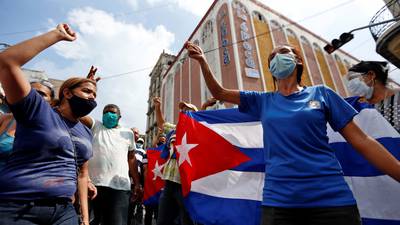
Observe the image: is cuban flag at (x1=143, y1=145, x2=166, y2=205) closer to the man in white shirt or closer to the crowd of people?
the man in white shirt

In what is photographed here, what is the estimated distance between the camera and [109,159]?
303cm

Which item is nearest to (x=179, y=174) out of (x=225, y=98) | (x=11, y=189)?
(x=225, y=98)

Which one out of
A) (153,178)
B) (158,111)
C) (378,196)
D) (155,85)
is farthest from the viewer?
(155,85)

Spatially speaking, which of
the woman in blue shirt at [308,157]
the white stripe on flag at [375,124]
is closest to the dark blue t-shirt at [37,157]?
the woman in blue shirt at [308,157]

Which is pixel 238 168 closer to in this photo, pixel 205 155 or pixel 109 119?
pixel 205 155

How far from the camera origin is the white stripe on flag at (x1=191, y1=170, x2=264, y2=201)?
2.74 metres

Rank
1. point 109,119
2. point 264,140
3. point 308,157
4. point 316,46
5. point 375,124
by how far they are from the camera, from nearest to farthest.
→ point 308,157 → point 264,140 → point 375,124 → point 109,119 → point 316,46

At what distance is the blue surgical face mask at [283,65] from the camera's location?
1.77 m

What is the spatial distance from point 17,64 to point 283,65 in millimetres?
1544

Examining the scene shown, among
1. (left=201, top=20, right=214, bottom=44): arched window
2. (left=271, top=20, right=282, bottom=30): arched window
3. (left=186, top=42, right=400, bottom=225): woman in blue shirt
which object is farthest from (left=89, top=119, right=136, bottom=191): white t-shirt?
(left=271, top=20, right=282, bottom=30): arched window

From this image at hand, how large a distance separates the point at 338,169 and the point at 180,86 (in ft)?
81.6

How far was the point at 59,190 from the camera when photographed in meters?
1.48

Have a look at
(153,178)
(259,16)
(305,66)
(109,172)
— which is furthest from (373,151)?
(305,66)

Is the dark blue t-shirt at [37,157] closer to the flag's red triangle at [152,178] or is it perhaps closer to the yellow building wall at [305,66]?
the flag's red triangle at [152,178]
